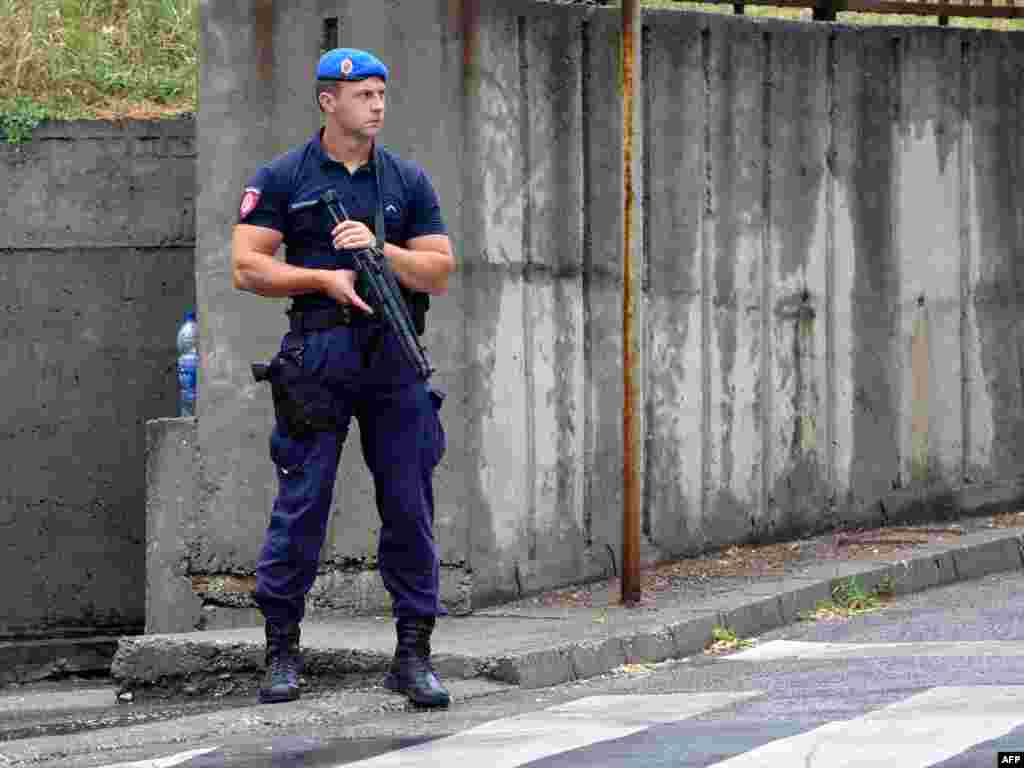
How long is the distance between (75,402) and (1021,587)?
4.42 metres

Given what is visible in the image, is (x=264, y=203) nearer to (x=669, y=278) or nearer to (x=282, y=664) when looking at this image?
(x=282, y=664)

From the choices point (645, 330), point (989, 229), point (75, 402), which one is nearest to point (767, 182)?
point (645, 330)

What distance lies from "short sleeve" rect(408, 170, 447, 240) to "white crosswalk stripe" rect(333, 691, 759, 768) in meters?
1.58

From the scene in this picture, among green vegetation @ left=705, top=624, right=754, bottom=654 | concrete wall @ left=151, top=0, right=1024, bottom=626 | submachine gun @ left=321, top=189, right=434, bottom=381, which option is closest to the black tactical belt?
submachine gun @ left=321, top=189, right=434, bottom=381

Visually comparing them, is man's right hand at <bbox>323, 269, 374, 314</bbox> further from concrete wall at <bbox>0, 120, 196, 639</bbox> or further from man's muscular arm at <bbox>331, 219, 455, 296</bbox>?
concrete wall at <bbox>0, 120, 196, 639</bbox>

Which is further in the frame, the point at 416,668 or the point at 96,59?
the point at 96,59

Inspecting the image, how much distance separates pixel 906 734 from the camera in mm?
A: 6504

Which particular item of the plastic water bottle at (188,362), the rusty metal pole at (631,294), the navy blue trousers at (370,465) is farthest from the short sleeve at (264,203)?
the plastic water bottle at (188,362)

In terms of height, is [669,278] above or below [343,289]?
above

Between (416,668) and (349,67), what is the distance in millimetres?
1920

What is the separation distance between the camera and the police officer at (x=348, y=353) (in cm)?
768

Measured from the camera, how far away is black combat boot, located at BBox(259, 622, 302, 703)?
7.78 metres

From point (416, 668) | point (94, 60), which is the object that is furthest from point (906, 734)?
point (94, 60)

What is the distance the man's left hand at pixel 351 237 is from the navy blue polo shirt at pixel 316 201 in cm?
13
